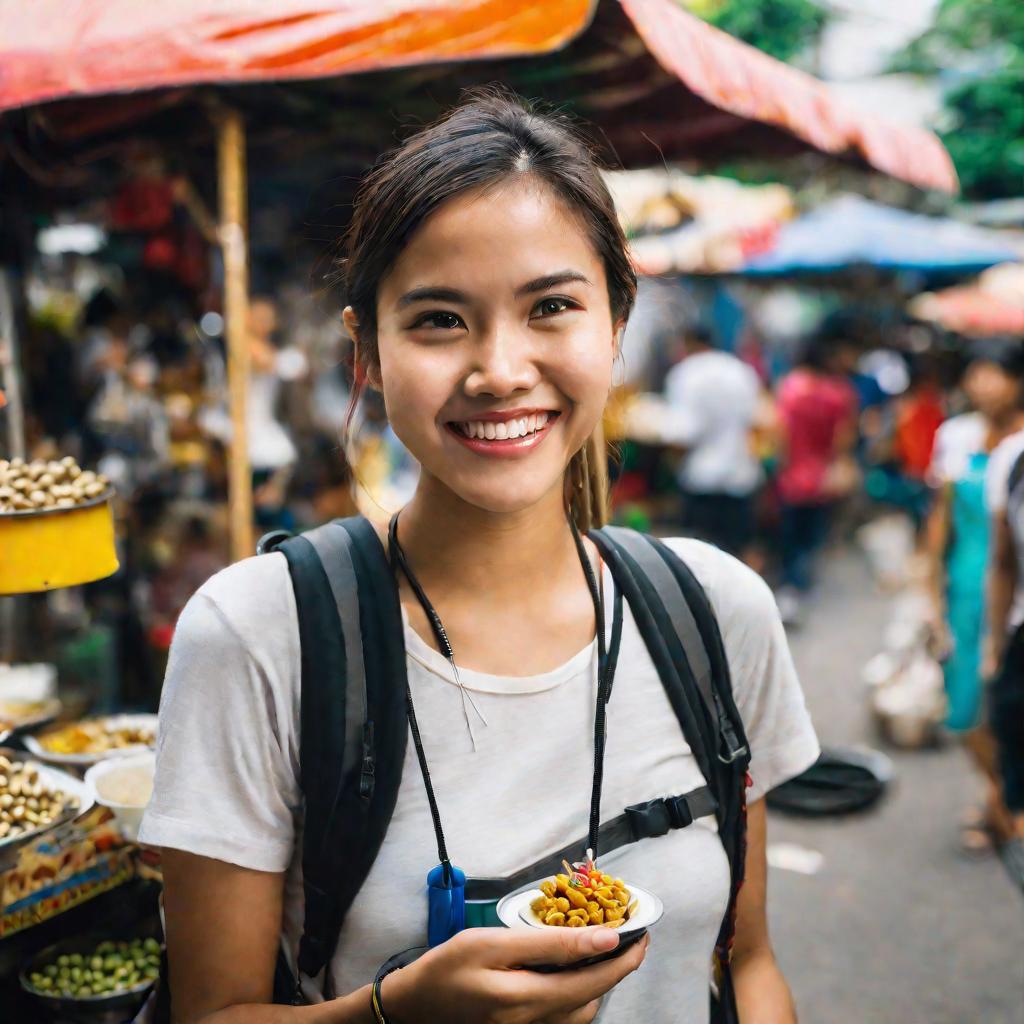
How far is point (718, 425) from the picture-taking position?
27.3 ft

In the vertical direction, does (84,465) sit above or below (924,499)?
above

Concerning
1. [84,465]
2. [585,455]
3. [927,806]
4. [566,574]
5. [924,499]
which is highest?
[585,455]

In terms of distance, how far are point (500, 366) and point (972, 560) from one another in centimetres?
430

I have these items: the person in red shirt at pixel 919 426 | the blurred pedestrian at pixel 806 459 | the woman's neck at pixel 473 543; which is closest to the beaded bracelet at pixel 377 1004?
the woman's neck at pixel 473 543

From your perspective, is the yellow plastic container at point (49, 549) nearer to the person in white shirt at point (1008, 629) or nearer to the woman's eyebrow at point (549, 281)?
the woman's eyebrow at point (549, 281)

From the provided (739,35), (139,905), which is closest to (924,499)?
(739,35)

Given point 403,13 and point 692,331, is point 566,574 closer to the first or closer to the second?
point 403,13

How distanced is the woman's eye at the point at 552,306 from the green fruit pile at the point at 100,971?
5.57ft

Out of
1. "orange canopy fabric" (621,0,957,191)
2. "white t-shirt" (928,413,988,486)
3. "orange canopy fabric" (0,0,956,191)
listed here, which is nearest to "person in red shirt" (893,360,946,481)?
"white t-shirt" (928,413,988,486)

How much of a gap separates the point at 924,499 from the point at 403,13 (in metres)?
8.21

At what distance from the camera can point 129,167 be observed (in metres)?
5.34

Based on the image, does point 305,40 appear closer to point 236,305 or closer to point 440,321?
point 236,305

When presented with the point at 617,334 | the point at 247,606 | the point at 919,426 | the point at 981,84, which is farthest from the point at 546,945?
the point at 981,84

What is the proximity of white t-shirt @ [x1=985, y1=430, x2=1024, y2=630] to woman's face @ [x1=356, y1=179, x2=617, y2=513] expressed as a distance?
309 cm
